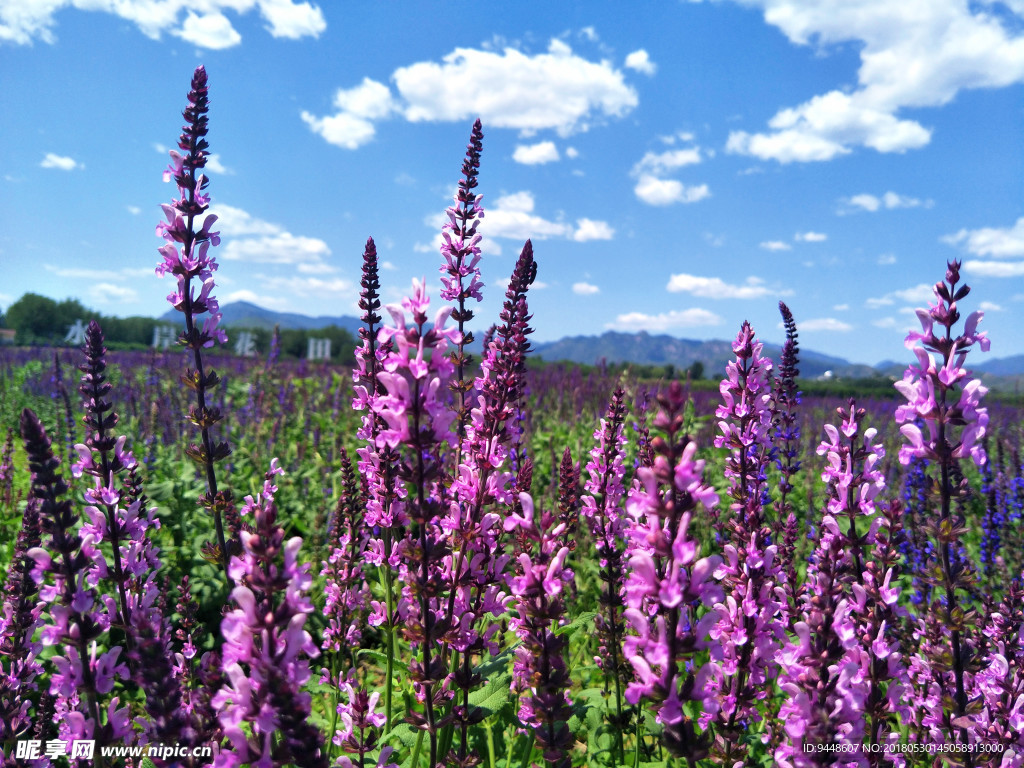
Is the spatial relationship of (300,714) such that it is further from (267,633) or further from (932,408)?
(932,408)

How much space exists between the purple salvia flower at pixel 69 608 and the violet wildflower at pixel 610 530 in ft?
7.13

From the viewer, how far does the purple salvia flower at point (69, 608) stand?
211 centimetres

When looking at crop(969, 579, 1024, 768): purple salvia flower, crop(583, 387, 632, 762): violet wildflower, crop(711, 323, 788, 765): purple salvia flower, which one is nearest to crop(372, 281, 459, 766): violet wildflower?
crop(583, 387, 632, 762): violet wildflower

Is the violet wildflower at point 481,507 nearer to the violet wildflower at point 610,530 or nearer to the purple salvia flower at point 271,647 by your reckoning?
the violet wildflower at point 610,530

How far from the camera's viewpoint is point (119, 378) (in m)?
19.3

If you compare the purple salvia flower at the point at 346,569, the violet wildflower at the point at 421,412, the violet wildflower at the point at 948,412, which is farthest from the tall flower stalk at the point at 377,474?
the violet wildflower at the point at 948,412

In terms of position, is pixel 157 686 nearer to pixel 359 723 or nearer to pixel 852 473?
pixel 359 723

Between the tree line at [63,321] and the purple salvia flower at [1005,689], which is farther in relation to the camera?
the tree line at [63,321]

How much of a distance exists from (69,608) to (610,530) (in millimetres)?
2512

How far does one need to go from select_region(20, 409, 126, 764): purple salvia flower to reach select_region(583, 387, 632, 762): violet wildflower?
7.13 ft

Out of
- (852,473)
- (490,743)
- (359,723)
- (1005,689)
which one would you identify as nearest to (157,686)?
(359,723)

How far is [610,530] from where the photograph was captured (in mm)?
3332

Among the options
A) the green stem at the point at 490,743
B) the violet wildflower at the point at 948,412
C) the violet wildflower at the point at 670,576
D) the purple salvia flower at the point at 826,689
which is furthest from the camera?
the green stem at the point at 490,743

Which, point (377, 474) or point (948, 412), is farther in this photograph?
point (377, 474)
